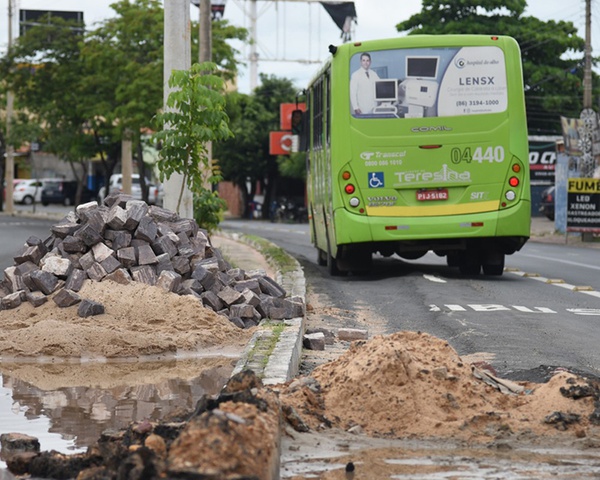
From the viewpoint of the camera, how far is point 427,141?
18.2 m

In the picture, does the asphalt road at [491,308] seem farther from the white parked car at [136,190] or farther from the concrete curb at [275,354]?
the white parked car at [136,190]

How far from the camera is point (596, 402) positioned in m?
7.23

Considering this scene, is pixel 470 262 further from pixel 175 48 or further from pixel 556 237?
pixel 556 237

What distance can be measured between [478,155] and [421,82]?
1.27 meters

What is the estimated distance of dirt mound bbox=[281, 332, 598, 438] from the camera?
22.9ft

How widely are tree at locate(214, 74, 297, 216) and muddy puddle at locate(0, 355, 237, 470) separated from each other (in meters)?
54.9

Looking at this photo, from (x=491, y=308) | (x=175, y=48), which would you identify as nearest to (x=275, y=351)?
(x=491, y=308)

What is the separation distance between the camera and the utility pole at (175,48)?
1838cm

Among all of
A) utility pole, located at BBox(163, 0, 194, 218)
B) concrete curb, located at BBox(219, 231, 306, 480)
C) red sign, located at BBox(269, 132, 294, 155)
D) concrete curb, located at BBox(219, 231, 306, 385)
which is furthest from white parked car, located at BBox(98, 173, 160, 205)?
concrete curb, located at BBox(219, 231, 306, 480)

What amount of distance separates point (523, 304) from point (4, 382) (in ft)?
24.4

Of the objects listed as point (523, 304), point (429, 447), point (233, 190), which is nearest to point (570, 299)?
point (523, 304)

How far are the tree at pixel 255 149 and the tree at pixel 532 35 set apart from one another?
858 centimetres

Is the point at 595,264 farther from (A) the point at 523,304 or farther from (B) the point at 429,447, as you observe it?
(B) the point at 429,447

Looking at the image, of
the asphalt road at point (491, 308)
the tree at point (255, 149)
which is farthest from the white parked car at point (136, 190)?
the asphalt road at point (491, 308)
